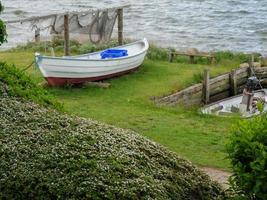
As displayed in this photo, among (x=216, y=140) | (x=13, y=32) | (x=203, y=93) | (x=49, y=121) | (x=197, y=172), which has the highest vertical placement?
(x=49, y=121)

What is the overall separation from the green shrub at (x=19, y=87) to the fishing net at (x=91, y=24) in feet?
42.3

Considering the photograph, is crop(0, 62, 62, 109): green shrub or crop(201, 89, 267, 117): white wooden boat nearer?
crop(0, 62, 62, 109): green shrub

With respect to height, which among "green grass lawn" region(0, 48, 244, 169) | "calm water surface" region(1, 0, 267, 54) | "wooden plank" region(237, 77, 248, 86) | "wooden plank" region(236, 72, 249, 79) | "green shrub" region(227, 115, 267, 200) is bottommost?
"calm water surface" region(1, 0, 267, 54)

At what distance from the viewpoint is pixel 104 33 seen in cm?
2705

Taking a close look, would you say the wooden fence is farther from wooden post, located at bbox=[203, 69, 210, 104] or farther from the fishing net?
the fishing net

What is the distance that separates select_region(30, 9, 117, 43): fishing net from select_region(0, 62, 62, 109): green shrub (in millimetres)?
12893

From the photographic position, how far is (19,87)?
10.5 metres

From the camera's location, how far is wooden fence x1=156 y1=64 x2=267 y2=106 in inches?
837

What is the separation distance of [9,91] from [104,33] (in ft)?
56.0

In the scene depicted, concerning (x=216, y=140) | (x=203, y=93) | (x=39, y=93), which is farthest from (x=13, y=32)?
(x=39, y=93)

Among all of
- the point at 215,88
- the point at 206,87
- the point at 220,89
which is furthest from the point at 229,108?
the point at 220,89

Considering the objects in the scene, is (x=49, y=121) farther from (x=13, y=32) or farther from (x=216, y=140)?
(x=13, y=32)

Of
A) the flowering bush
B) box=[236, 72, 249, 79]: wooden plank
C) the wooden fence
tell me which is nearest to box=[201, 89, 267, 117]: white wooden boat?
the wooden fence

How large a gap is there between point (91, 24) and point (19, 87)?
15.7 meters
